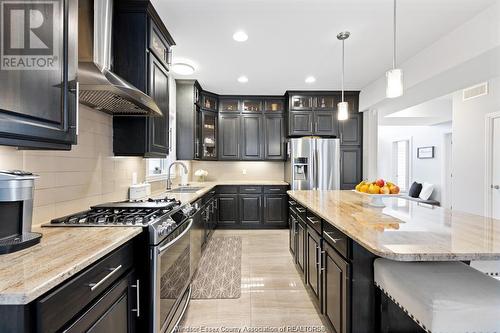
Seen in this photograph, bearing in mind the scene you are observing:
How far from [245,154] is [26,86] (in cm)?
432

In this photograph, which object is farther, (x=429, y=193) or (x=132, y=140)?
(x=429, y=193)

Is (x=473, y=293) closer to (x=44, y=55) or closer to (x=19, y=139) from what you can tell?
(x=19, y=139)

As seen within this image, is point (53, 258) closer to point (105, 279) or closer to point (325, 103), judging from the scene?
point (105, 279)

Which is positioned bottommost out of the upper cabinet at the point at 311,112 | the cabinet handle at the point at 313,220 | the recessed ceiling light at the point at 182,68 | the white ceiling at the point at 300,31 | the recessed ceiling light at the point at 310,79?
the cabinet handle at the point at 313,220

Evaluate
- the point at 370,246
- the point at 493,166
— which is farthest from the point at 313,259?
the point at 493,166

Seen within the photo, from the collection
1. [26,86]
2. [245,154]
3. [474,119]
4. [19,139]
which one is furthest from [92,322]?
[474,119]

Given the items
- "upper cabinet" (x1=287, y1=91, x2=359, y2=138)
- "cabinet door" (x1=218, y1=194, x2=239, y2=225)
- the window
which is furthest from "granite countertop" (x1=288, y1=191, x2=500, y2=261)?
the window

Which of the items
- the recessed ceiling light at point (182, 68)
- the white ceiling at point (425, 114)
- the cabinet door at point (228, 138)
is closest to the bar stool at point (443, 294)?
the recessed ceiling light at point (182, 68)

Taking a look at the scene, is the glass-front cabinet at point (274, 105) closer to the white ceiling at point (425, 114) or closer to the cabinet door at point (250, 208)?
the cabinet door at point (250, 208)

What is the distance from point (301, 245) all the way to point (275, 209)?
2354mm

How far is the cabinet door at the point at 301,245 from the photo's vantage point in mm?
2545

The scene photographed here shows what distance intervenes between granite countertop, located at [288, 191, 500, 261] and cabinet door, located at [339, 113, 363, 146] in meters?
3.06

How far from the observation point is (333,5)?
232cm

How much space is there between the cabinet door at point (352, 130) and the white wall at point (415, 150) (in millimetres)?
3342
